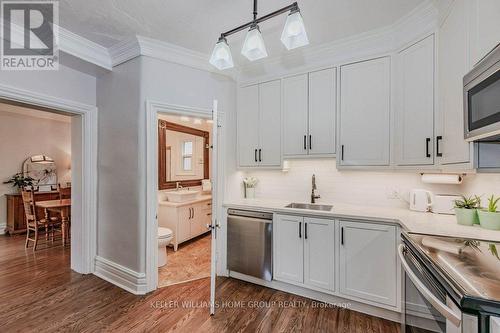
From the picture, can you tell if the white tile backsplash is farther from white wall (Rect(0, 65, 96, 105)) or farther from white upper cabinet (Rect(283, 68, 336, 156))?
white wall (Rect(0, 65, 96, 105))

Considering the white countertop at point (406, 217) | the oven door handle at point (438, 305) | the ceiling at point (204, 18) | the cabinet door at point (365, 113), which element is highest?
the ceiling at point (204, 18)

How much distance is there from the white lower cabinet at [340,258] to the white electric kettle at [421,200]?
47cm

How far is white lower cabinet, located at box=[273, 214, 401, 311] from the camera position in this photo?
2.05 meters

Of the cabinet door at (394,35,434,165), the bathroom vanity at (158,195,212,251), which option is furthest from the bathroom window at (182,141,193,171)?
the cabinet door at (394,35,434,165)

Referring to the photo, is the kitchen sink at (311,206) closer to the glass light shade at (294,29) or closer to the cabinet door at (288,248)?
the cabinet door at (288,248)

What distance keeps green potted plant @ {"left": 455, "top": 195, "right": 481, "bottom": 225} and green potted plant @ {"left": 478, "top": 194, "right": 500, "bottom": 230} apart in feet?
0.19

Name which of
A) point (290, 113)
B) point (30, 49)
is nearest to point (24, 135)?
point (30, 49)

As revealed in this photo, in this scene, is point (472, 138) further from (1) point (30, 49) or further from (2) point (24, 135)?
(2) point (24, 135)

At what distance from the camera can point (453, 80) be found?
1.56 m

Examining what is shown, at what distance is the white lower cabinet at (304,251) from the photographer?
2.29 metres

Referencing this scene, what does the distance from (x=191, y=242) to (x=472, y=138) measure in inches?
158

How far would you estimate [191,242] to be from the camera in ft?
13.7

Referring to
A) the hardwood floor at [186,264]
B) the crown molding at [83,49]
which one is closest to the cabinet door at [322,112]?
the hardwood floor at [186,264]

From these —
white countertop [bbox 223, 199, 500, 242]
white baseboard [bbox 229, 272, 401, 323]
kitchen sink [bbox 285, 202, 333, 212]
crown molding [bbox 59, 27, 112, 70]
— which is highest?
crown molding [bbox 59, 27, 112, 70]
